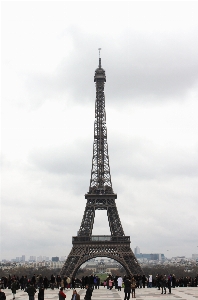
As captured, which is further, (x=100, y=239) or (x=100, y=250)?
(x=100, y=239)

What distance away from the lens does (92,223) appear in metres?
82.4

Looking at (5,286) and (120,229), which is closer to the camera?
(5,286)

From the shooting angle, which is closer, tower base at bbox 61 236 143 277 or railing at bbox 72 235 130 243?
tower base at bbox 61 236 143 277

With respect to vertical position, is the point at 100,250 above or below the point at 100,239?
below

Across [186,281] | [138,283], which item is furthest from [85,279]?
[186,281]

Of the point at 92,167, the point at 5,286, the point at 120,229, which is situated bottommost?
the point at 5,286

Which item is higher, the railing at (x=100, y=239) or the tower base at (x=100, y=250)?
the railing at (x=100, y=239)

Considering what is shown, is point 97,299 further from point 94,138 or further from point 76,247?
point 94,138

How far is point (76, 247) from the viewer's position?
3068 inches

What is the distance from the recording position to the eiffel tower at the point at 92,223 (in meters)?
76.2

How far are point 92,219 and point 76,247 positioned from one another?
701 cm

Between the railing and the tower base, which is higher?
the railing

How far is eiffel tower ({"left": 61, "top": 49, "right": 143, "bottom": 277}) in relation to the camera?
76.2m

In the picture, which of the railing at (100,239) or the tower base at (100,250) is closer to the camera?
the tower base at (100,250)
